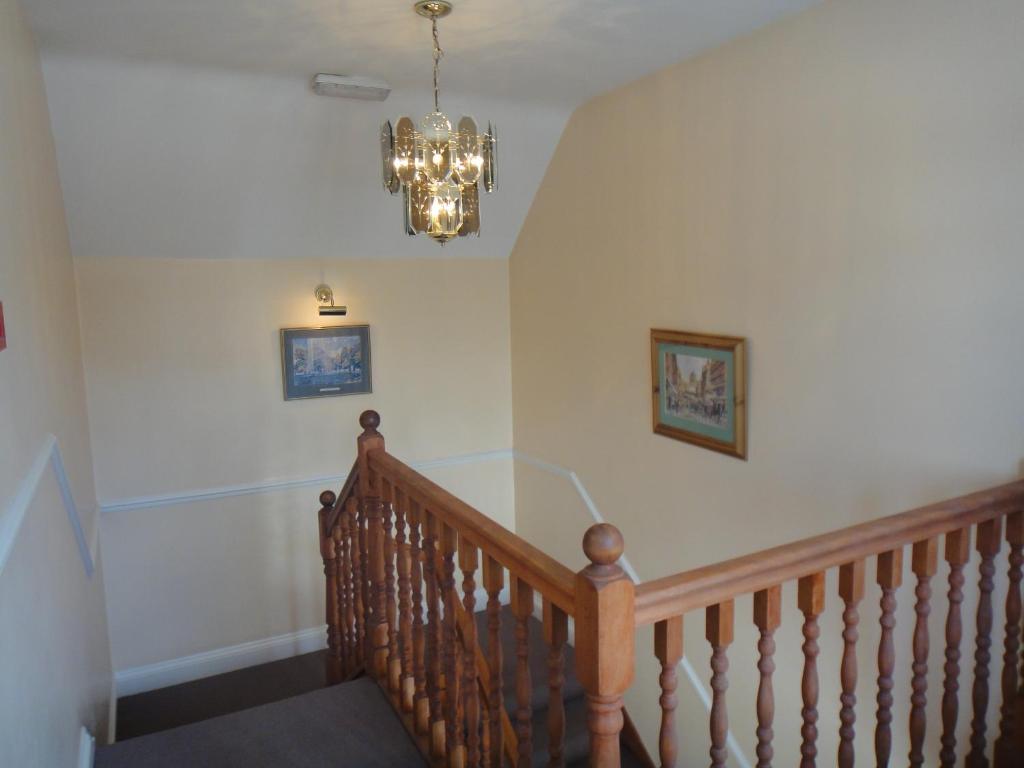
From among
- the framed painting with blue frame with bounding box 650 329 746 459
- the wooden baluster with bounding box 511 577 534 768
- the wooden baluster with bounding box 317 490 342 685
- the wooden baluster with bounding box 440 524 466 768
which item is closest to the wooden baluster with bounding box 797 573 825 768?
the wooden baluster with bounding box 511 577 534 768

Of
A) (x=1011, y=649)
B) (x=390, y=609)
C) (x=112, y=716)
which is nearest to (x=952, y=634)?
(x=1011, y=649)

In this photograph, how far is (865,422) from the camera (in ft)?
8.79

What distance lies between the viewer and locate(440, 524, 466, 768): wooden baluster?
209cm

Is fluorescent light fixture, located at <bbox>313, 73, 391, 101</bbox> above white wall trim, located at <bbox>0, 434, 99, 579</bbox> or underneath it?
above

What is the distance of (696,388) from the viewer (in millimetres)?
3449

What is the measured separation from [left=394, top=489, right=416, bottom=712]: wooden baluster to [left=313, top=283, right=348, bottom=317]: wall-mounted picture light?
94.5 inches

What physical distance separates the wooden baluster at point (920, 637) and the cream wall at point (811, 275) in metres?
0.62

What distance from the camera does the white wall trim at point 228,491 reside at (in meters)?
4.30

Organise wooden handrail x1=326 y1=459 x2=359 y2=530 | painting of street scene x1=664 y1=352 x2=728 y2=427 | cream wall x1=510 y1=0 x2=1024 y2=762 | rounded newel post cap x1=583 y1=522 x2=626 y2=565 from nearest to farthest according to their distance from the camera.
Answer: rounded newel post cap x1=583 y1=522 x2=626 y2=565 < cream wall x1=510 y1=0 x2=1024 y2=762 < wooden handrail x1=326 y1=459 x2=359 y2=530 < painting of street scene x1=664 y1=352 x2=728 y2=427

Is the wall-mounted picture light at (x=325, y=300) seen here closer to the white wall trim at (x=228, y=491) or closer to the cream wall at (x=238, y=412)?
the cream wall at (x=238, y=412)

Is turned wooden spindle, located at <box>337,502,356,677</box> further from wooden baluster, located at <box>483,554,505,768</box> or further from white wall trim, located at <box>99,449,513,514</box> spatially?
white wall trim, located at <box>99,449,513,514</box>

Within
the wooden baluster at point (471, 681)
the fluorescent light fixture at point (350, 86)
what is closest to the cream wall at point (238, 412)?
→ the fluorescent light fixture at point (350, 86)

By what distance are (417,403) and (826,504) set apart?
2818 mm

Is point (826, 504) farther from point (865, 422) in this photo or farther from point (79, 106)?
point (79, 106)
